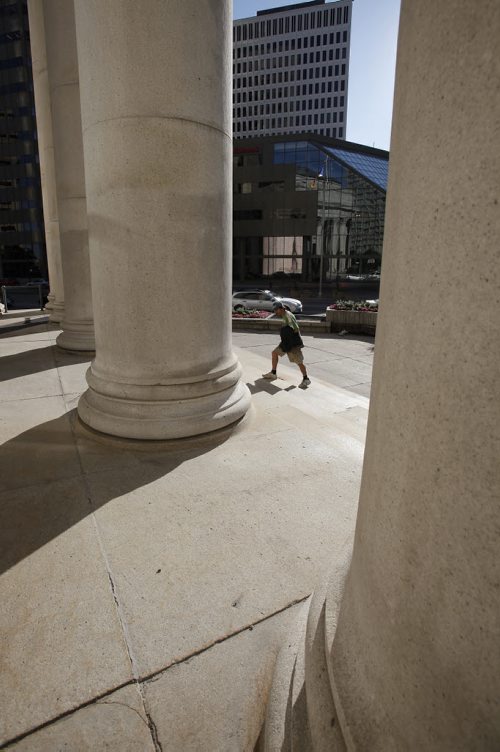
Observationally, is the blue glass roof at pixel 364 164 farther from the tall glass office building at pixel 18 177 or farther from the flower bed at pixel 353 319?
the flower bed at pixel 353 319

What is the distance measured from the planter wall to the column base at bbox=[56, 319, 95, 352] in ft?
38.1

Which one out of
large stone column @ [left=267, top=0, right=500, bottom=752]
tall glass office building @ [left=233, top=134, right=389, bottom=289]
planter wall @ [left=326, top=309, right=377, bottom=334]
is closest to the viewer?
large stone column @ [left=267, top=0, right=500, bottom=752]

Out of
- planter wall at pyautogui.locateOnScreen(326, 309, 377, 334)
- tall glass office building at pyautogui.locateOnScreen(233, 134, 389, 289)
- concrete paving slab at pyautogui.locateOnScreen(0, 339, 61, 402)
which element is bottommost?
planter wall at pyautogui.locateOnScreen(326, 309, 377, 334)

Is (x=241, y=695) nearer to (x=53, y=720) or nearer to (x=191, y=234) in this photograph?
(x=53, y=720)

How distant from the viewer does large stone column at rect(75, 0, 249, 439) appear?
4.72 metres

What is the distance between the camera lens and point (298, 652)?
2375 millimetres

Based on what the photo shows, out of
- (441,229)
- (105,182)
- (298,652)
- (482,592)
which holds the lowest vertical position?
(298,652)

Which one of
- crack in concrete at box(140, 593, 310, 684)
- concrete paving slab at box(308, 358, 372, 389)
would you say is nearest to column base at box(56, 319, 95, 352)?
concrete paving slab at box(308, 358, 372, 389)

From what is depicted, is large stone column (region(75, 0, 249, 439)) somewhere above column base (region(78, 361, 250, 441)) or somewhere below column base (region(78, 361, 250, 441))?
above

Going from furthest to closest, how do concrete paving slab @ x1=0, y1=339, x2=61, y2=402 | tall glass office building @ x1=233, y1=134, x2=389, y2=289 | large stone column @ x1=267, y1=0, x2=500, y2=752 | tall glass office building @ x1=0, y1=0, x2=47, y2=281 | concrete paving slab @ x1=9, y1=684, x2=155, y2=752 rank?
tall glass office building @ x1=0, y1=0, x2=47, y2=281
tall glass office building @ x1=233, y1=134, x2=389, y2=289
concrete paving slab @ x1=0, y1=339, x2=61, y2=402
concrete paving slab @ x1=9, y1=684, x2=155, y2=752
large stone column @ x1=267, y1=0, x2=500, y2=752

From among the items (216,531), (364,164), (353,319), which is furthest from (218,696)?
(364,164)

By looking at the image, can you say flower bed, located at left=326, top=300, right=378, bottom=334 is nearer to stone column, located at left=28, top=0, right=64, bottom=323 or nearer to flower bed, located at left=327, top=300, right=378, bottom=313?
flower bed, located at left=327, top=300, right=378, bottom=313

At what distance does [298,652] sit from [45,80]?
1467 cm

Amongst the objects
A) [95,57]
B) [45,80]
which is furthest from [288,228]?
[95,57]
